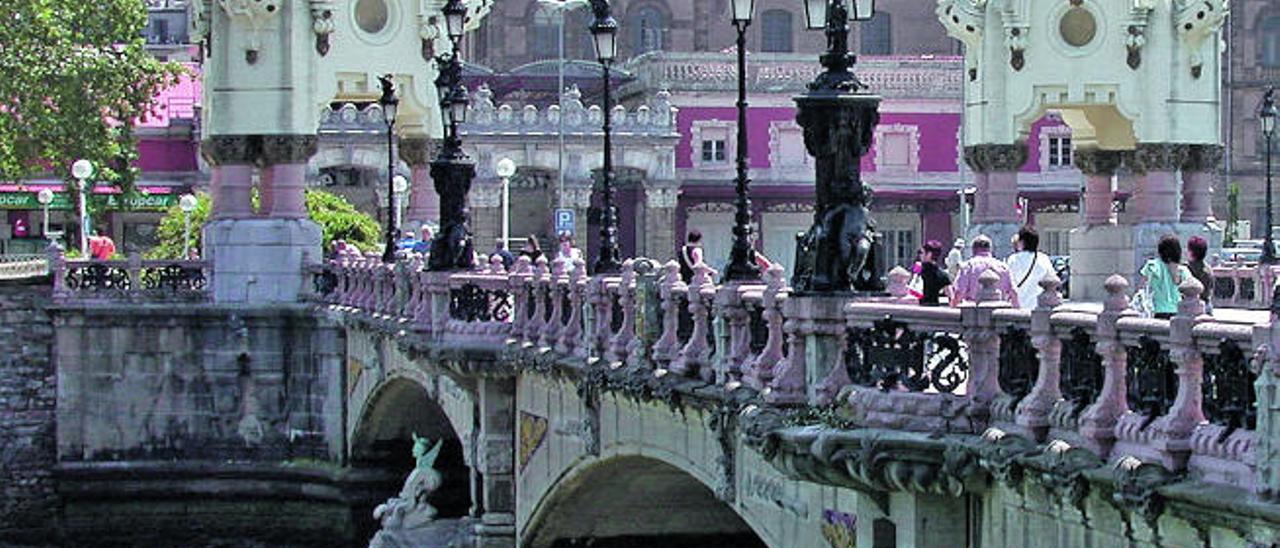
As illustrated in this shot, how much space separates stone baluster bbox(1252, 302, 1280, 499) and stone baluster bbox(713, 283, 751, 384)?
818cm

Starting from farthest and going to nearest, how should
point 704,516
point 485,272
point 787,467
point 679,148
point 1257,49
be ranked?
point 1257,49, point 679,148, point 485,272, point 704,516, point 787,467

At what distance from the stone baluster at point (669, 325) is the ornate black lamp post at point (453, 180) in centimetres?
1044

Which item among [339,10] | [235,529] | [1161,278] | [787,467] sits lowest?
[235,529]

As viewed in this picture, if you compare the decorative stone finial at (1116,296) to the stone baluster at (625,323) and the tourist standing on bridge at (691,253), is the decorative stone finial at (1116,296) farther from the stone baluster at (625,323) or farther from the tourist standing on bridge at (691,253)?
the tourist standing on bridge at (691,253)

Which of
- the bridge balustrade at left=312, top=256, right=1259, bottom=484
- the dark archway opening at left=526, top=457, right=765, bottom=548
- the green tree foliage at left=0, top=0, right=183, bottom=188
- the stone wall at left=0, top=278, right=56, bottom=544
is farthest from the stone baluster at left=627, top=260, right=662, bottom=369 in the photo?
the green tree foliage at left=0, top=0, right=183, bottom=188

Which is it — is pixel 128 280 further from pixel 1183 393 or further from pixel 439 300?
pixel 1183 393

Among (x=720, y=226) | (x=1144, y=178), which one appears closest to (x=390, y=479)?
(x=1144, y=178)

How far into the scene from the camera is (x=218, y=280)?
145ft

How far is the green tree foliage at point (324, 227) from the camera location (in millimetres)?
52300

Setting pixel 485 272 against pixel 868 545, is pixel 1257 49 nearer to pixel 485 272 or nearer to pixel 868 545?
pixel 485 272

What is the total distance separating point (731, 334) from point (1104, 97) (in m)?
19.3

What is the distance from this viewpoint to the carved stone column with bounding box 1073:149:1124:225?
4028 cm

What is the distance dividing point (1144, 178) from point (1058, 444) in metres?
25.8

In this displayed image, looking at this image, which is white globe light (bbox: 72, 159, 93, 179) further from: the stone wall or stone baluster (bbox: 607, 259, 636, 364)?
stone baluster (bbox: 607, 259, 636, 364)
